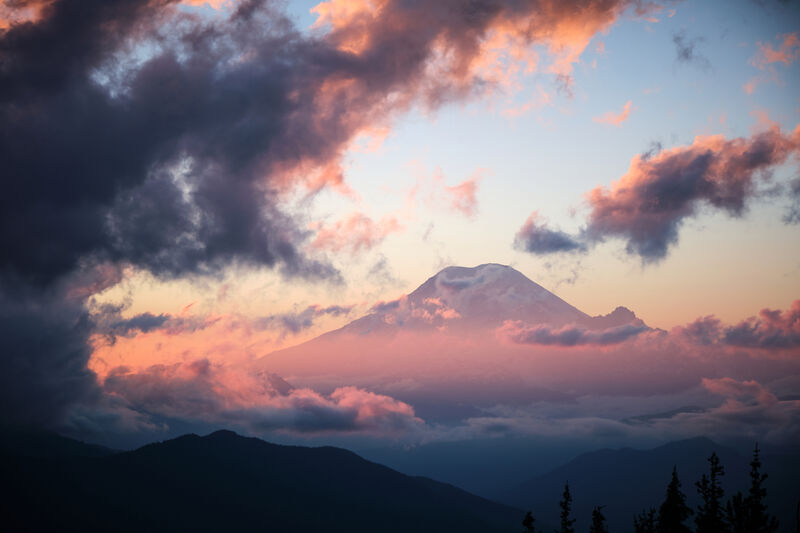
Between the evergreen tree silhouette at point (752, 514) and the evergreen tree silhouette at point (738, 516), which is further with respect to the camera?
the evergreen tree silhouette at point (738, 516)

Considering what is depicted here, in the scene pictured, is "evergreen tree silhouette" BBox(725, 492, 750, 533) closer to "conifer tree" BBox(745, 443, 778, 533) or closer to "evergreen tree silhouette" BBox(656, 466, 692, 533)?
"conifer tree" BBox(745, 443, 778, 533)

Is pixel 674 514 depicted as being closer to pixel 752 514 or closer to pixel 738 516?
pixel 738 516

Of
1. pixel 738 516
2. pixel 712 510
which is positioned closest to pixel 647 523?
pixel 712 510

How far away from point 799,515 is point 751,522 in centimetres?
420

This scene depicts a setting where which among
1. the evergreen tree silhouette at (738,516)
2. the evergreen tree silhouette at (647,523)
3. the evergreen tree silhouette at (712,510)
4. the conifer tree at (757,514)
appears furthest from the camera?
the evergreen tree silhouette at (647,523)

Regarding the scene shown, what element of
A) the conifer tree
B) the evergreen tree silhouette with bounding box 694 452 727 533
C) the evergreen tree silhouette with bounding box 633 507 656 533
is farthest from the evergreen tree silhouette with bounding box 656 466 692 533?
the evergreen tree silhouette with bounding box 633 507 656 533

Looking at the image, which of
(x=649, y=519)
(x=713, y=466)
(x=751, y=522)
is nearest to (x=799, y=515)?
(x=751, y=522)

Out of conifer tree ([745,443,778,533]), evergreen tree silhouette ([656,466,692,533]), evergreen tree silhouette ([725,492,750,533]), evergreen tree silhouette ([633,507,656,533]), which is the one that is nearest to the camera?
conifer tree ([745,443,778,533])

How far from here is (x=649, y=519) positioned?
70.3m

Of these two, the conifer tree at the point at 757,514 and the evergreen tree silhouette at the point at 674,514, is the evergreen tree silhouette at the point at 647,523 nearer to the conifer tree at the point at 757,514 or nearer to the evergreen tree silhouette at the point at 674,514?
the evergreen tree silhouette at the point at 674,514

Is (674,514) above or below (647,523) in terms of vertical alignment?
above

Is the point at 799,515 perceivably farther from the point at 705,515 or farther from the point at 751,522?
the point at 705,515

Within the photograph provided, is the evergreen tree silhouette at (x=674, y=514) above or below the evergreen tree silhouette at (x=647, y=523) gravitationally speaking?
above

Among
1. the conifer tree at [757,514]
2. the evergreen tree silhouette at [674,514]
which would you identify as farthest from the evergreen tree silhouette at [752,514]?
the evergreen tree silhouette at [674,514]
